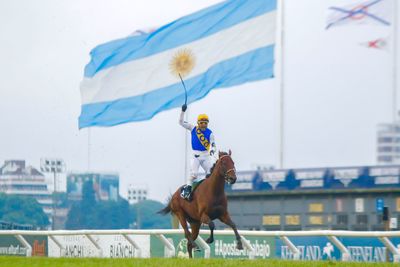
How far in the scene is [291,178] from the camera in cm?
3725

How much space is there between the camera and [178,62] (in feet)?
127

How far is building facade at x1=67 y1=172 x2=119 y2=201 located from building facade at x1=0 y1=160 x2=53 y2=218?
2471mm

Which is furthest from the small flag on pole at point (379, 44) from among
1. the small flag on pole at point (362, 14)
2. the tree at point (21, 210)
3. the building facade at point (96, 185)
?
the building facade at point (96, 185)

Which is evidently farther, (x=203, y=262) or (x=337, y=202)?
(x=337, y=202)

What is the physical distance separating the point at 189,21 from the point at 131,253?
574 inches

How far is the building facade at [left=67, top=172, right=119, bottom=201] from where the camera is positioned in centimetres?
8465

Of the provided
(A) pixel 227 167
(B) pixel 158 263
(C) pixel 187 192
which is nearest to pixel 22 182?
(C) pixel 187 192

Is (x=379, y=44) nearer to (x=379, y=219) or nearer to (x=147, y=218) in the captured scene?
(x=379, y=219)

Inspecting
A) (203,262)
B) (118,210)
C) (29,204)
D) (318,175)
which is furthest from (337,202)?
(118,210)

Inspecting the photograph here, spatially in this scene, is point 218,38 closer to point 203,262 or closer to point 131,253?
point 131,253

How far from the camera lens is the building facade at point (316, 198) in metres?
34.4

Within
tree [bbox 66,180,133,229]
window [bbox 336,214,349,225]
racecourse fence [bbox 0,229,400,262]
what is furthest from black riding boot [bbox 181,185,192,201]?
tree [bbox 66,180,133,229]

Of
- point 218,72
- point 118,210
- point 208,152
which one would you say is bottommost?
point 118,210

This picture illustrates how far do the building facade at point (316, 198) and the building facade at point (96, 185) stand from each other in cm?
4354
